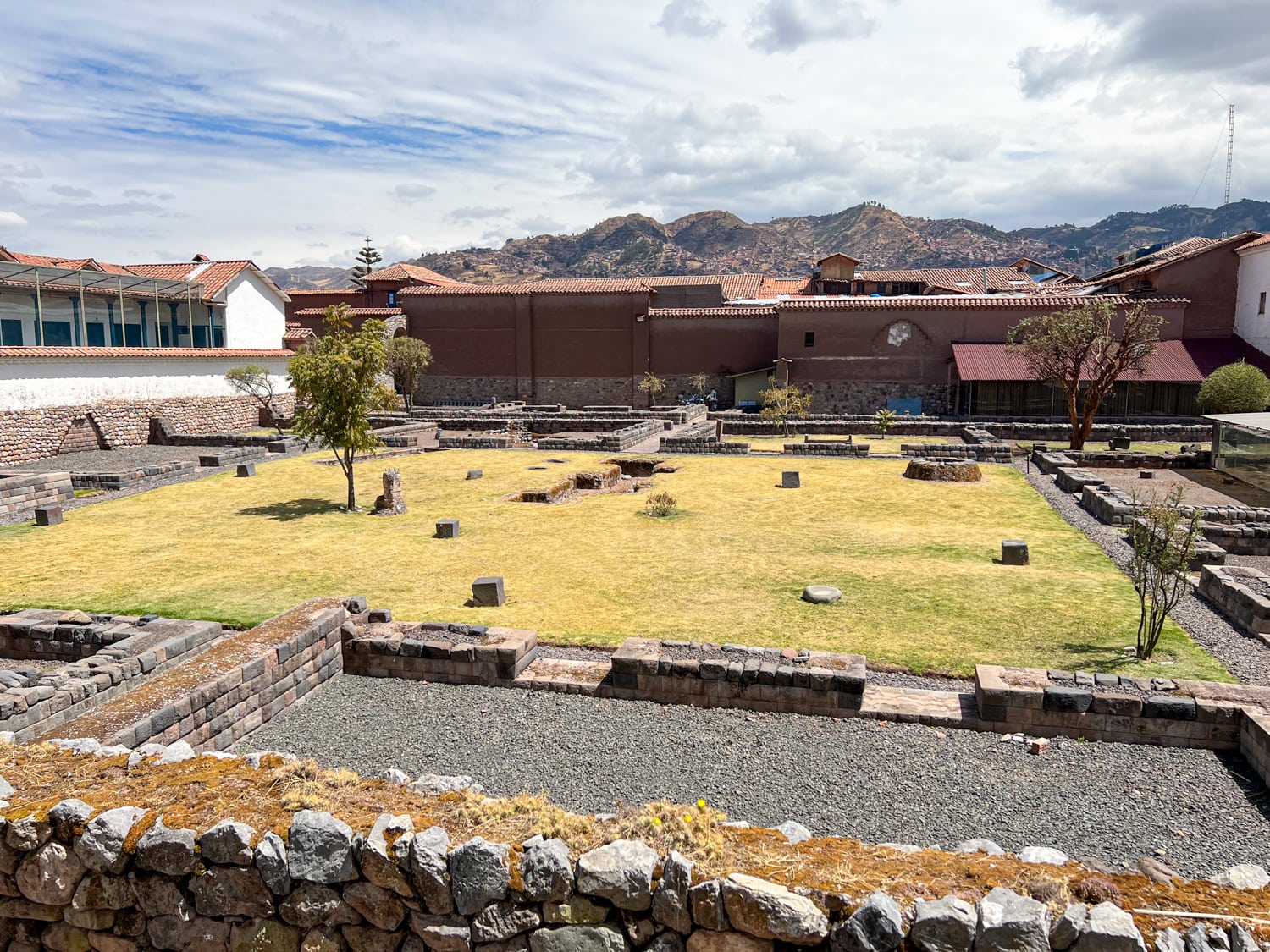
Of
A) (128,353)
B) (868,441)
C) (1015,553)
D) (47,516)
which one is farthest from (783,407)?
(128,353)

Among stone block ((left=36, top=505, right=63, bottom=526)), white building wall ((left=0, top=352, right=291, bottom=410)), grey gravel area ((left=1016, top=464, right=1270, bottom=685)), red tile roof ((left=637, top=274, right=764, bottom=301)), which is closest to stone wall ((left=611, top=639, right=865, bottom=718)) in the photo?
grey gravel area ((left=1016, top=464, right=1270, bottom=685))

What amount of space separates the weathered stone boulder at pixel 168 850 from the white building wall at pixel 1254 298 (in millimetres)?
48105

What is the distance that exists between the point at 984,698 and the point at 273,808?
6622 millimetres

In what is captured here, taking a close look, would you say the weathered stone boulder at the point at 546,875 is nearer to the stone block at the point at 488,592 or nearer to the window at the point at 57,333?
the stone block at the point at 488,592

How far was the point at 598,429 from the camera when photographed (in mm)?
36906

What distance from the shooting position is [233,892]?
15.4 feet

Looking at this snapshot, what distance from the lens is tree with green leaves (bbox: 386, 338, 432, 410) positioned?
150 feet

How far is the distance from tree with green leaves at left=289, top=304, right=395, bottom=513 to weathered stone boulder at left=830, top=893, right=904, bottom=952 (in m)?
16.9

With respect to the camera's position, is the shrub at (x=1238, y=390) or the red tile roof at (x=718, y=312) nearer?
the shrub at (x=1238, y=390)

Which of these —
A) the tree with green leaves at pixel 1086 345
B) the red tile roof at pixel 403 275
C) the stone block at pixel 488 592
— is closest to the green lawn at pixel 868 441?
the tree with green leaves at pixel 1086 345

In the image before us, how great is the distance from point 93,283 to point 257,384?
960 cm

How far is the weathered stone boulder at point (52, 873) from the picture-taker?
4.85m

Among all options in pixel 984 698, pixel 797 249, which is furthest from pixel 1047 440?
pixel 797 249

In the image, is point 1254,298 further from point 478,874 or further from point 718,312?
point 478,874
